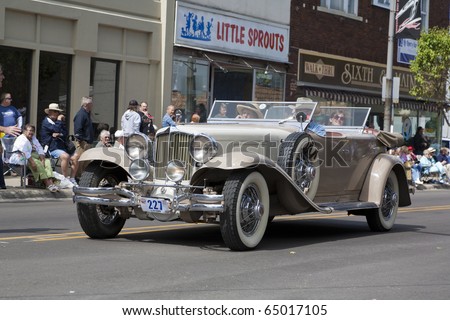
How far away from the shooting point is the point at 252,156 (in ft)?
30.4

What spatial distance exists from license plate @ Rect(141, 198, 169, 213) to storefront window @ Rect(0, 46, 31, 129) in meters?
11.2

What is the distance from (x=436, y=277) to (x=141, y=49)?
15.9 metres

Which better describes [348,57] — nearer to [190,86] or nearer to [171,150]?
[190,86]

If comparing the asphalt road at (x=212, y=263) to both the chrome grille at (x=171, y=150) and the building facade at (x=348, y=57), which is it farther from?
the building facade at (x=348, y=57)

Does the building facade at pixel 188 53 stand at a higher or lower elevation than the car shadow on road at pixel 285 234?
higher

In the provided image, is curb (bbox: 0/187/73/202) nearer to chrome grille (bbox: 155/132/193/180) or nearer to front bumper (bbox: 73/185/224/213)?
front bumper (bbox: 73/185/224/213)

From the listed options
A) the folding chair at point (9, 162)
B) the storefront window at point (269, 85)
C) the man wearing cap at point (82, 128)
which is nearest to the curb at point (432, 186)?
the storefront window at point (269, 85)

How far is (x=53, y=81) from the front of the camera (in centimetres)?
2084

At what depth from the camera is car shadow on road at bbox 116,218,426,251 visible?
33.2 ft

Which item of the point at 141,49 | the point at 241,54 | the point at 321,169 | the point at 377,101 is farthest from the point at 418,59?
the point at 321,169

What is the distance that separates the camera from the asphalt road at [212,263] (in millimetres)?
7059

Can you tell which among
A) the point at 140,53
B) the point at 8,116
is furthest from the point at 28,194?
the point at 140,53

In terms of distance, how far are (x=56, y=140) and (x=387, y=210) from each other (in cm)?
779

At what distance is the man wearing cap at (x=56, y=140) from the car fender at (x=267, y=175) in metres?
7.84
